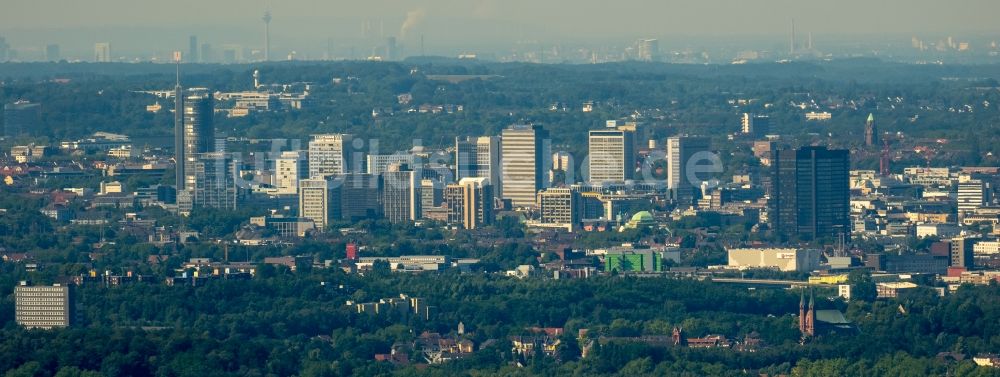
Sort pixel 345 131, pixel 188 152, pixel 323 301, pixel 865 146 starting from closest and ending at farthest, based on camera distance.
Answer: pixel 323 301 → pixel 188 152 → pixel 865 146 → pixel 345 131

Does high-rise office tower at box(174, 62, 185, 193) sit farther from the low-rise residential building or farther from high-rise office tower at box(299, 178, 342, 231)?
the low-rise residential building

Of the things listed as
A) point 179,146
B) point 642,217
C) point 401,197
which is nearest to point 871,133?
point 179,146

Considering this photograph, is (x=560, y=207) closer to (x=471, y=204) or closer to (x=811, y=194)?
(x=471, y=204)

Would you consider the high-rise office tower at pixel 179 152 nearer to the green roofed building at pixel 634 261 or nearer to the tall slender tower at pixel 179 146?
the tall slender tower at pixel 179 146

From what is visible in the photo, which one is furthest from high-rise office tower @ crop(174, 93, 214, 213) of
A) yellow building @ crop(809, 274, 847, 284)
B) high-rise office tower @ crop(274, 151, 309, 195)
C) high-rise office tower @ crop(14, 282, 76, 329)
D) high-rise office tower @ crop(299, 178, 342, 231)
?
high-rise office tower @ crop(14, 282, 76, 329)

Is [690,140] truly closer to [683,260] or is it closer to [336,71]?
[683,260]

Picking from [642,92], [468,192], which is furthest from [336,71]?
[468,192]

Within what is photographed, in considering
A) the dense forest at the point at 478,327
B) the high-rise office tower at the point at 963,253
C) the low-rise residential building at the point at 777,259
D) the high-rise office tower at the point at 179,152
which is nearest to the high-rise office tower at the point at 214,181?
the high-rise office tower at the point at 179,152
